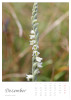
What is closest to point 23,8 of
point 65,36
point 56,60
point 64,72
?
point 65,36

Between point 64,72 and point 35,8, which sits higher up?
point 35,8

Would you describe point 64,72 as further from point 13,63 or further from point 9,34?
point 9,34

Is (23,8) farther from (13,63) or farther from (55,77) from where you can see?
(55,77)
